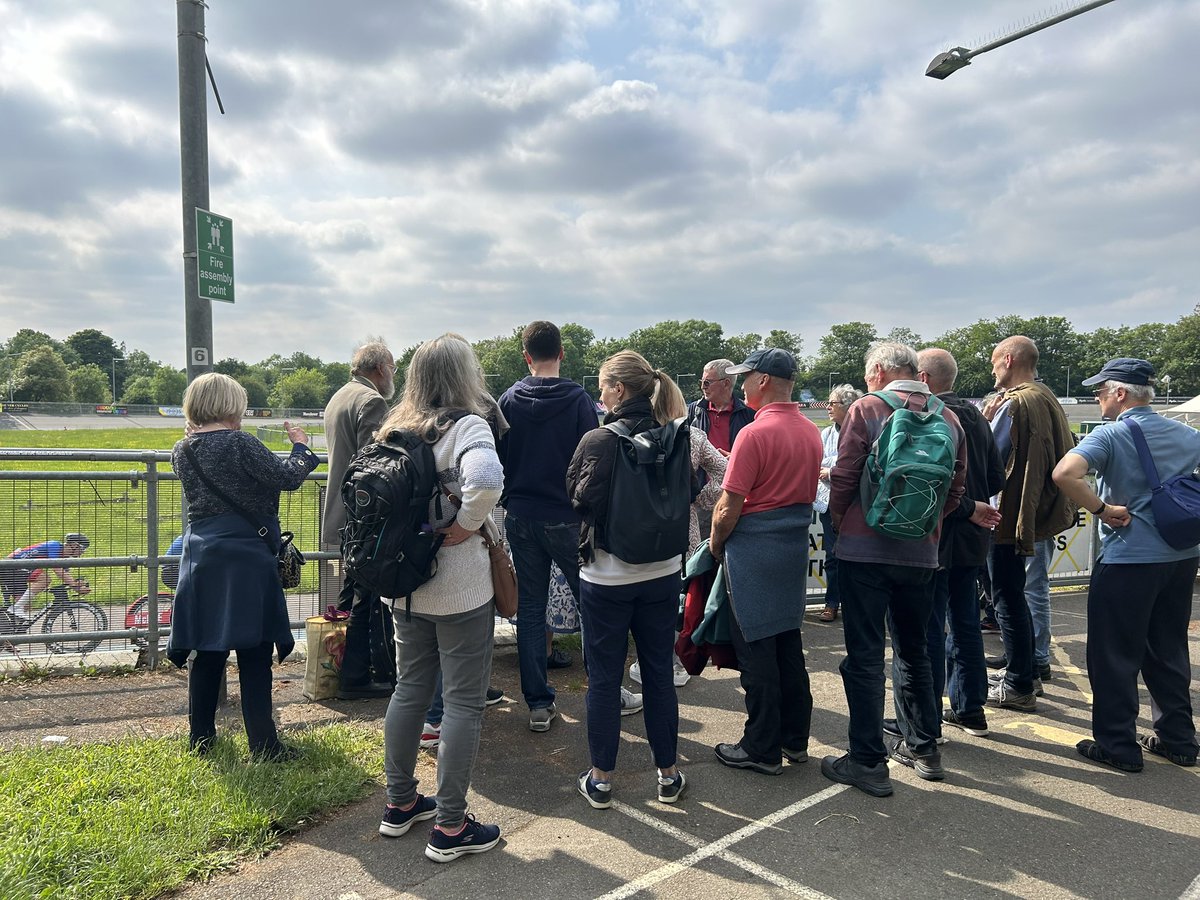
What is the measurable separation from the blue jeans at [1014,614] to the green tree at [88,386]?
398 ft

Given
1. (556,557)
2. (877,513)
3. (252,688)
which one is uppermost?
(877,513)

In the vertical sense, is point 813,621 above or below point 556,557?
below

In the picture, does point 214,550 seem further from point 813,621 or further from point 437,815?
point 813,621

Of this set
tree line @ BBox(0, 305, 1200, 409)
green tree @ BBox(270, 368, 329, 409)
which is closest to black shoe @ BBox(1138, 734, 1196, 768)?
tree line @ BBox(0, 305, 1200, 409)

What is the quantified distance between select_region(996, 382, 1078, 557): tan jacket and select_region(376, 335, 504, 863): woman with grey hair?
324cm

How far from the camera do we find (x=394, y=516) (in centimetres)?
290

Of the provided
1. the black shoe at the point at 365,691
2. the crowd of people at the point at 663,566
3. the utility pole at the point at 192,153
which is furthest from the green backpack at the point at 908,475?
the utility pole at the point at 192,153

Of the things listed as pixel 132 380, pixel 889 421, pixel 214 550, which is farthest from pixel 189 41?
Result: pixel 132 380

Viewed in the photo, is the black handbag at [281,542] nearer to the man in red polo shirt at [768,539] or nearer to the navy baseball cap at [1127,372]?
the man in red polo shirt at [768,539]

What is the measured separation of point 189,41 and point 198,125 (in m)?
0.54

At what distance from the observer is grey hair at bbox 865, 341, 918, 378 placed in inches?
150

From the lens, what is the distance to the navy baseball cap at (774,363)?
3711 millimetres

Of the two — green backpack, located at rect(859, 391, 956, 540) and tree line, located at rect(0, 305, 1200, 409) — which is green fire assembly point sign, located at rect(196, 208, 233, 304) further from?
tree line, located at rect(0, 305, 1200, 409)

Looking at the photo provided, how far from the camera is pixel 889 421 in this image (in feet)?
11.7
